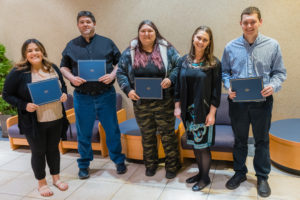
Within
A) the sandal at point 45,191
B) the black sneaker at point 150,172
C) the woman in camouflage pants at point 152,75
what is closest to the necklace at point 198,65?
the woman in camouflage pants at point 152,75

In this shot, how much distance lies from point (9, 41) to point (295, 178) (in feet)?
15.6

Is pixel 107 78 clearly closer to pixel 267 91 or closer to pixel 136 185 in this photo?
pixel 136 185

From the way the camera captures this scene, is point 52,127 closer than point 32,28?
Yes

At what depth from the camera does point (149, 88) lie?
2.46 meters

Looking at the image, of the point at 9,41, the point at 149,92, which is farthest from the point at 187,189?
the point at 9,41

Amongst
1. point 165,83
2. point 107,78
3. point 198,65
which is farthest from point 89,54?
point 198,65

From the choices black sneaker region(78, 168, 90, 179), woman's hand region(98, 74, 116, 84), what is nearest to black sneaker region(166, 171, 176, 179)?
black sneaker region(78, 168, 90, 179)

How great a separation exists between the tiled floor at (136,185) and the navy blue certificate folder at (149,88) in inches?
37.5

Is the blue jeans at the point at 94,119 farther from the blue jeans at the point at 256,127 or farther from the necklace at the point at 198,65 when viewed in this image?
the blue jeans at the point at 256,127

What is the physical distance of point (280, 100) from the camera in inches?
137

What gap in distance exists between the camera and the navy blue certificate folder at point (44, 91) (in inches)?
89.0

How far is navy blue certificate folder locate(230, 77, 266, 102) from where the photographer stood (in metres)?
2.13

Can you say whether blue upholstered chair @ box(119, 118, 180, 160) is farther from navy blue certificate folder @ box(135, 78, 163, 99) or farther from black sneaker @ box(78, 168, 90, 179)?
navy blue certificate folder @ box(135, 78, 163, 99)

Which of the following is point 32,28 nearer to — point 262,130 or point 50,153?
point 50,153
